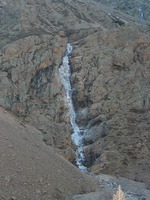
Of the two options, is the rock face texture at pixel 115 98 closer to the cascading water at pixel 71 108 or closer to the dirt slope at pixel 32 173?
the cascading water at pixel 71 108

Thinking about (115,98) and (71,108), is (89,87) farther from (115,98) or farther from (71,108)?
(115,98)

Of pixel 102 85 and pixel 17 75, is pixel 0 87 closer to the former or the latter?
pixel 17 75

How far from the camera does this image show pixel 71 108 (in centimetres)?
4591

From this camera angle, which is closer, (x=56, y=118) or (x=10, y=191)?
(x=10, y=191)

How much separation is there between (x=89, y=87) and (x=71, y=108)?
3676 millimetres

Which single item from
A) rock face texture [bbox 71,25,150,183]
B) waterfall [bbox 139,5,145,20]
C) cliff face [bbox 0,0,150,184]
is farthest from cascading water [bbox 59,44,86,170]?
waterfall [bbox 139,5,145,20]

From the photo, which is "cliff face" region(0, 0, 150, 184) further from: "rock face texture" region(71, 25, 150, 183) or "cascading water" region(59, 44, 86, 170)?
"cascading water" region(59, 44, 86, 170)

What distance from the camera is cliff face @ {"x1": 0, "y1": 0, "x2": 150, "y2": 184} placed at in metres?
36.5

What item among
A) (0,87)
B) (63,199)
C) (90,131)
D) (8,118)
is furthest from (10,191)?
(0,87)

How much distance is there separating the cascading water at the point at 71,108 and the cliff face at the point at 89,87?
0.56 m

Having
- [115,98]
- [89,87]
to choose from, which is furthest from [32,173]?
[89,87]

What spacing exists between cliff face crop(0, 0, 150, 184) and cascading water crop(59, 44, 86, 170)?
0.56 m

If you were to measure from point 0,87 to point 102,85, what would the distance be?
10.9 metres

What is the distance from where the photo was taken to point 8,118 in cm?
2773
